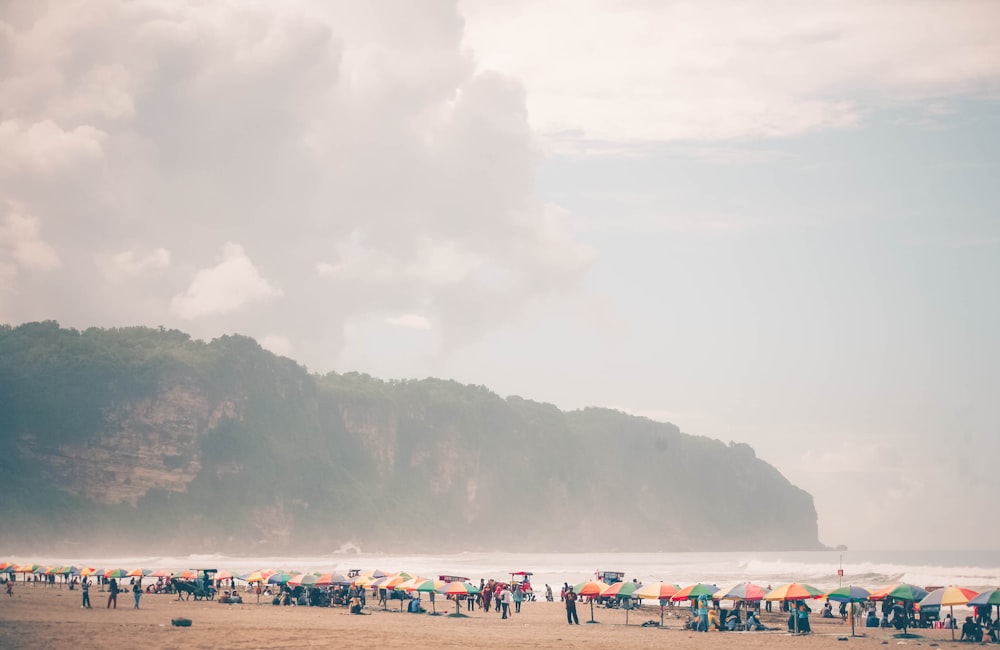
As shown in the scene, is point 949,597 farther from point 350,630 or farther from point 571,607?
point 350,630

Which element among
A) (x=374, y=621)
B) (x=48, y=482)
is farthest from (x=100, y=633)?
(x=48, y=482)

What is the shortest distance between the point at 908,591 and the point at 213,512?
108119mm

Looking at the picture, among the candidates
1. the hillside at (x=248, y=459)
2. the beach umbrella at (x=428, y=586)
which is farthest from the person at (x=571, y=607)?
the hillside at (x=248, y=459)

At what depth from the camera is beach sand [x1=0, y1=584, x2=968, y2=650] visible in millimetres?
28078

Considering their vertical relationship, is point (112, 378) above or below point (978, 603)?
above

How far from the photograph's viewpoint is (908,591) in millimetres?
35562

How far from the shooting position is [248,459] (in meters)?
140

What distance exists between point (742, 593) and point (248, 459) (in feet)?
370

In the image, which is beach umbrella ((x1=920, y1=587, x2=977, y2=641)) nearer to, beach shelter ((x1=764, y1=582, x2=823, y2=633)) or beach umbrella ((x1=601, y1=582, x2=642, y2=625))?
beach shelter ((x1=764, y1=582, x2=823, y2=633))

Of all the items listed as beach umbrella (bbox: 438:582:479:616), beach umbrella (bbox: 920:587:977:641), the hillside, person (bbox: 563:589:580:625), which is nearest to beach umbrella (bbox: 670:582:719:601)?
person (bbox: 563:589:580:625)

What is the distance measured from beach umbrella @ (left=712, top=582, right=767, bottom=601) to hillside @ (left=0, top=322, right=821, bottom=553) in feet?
318

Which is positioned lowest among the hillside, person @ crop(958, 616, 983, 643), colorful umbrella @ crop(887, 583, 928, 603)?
person @ crop(958, 616, 983, 643)

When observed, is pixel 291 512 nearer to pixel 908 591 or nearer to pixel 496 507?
pixel 496 507

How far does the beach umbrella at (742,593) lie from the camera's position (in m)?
35.5
